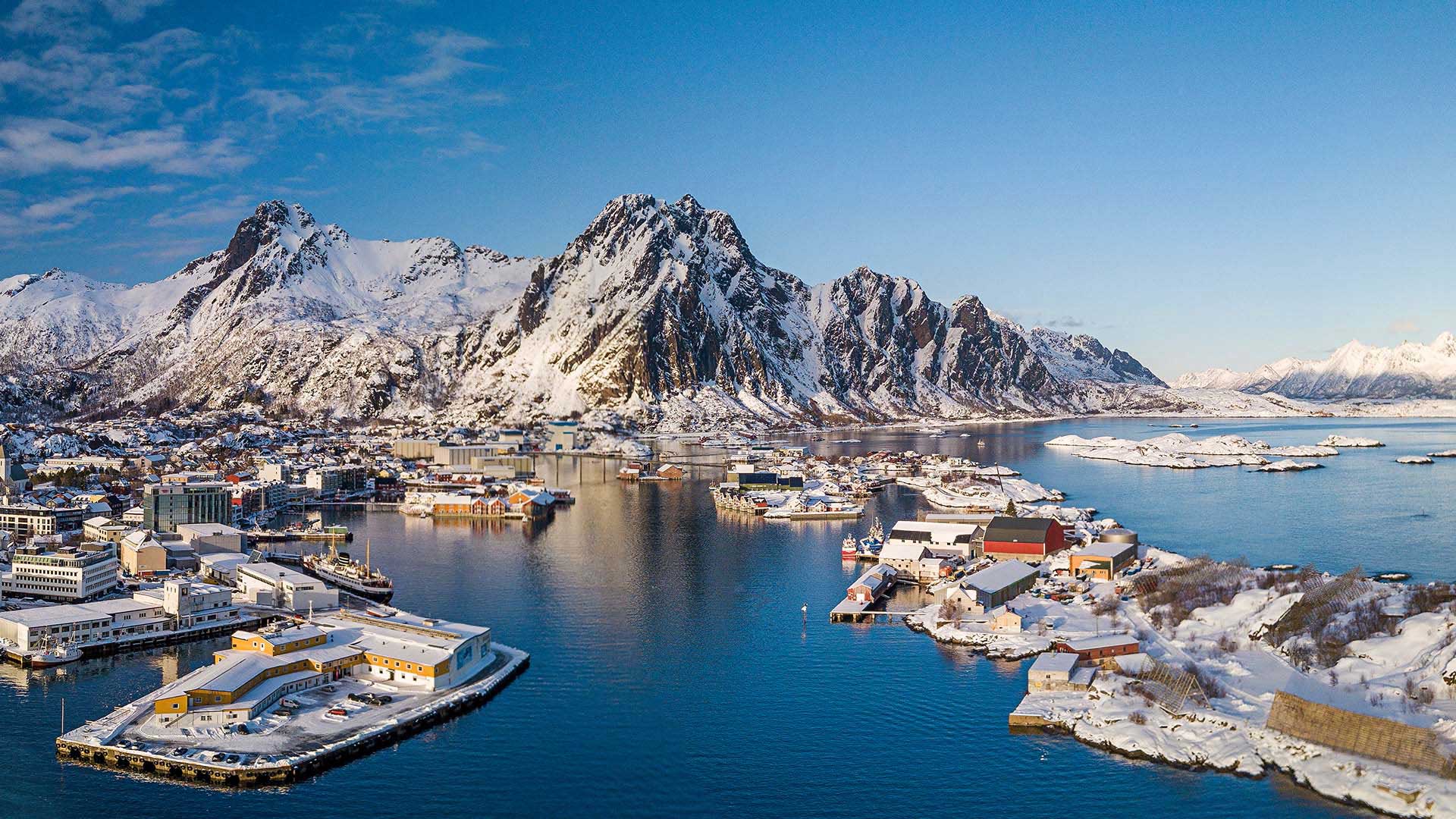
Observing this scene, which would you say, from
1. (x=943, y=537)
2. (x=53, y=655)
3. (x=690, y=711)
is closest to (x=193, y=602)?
(x=53, y=655)

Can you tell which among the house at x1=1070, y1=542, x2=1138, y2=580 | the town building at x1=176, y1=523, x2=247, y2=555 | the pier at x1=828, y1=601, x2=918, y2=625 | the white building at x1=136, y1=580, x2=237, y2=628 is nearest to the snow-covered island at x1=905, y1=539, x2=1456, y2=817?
the pier at x1=828, y1=601, x2=918, y2=625

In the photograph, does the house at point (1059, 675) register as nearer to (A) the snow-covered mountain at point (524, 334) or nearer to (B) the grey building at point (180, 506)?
(B) the grey building at point (180, 506)

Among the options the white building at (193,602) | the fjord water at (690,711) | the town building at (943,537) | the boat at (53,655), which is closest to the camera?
the fjord water at (690,711)

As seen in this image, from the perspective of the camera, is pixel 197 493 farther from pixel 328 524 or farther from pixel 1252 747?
pixel 1252 747

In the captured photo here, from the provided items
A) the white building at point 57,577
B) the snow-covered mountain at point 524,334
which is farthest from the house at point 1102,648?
the snow-covered mountain at point 524,334

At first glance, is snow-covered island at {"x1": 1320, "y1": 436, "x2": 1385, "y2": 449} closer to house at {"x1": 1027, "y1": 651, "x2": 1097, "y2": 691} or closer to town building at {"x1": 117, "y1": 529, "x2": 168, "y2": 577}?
house at {"x1": 1027, "y1": 651, "x2": 1097, "y2": 691}

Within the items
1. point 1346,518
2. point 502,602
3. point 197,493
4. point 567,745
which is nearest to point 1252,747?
point 567,745
